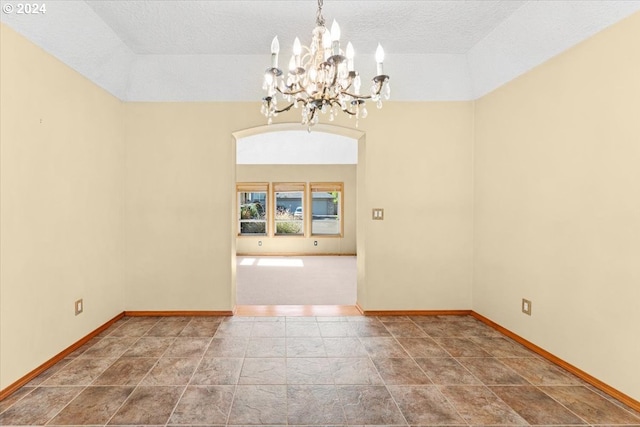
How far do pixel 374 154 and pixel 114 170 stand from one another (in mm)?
2892

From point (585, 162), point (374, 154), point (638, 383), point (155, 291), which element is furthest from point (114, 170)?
point (638, 383)

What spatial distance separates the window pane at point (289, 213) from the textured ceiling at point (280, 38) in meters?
5.68

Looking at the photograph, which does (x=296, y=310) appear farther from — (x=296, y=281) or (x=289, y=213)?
(x=289, y=213)

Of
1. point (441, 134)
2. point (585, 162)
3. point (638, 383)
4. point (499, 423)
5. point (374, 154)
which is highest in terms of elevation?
point (441, 134)

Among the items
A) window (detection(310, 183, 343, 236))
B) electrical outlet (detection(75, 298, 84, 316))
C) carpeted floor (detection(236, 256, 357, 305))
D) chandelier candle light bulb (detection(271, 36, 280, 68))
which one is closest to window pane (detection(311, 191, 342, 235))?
window (detection(310, 183, 343, 236))

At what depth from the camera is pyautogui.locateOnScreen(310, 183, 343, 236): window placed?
9180 mm

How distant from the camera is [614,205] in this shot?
2.18 meters

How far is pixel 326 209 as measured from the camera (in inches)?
368

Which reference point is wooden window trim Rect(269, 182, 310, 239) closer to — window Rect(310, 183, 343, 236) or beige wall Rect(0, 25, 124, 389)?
window Rect(310, 183, 343, 236)

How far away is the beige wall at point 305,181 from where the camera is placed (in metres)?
9.04

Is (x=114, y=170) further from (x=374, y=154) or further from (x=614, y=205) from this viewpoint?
(x=614, y=205)

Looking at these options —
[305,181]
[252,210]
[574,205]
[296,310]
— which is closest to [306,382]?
[296,310]

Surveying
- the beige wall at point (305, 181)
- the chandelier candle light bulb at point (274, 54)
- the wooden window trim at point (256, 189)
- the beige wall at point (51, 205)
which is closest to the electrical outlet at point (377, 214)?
the chandelier candle light bulb at point (274, 54)

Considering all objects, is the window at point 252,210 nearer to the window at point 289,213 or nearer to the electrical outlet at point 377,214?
the window at point 289,213
